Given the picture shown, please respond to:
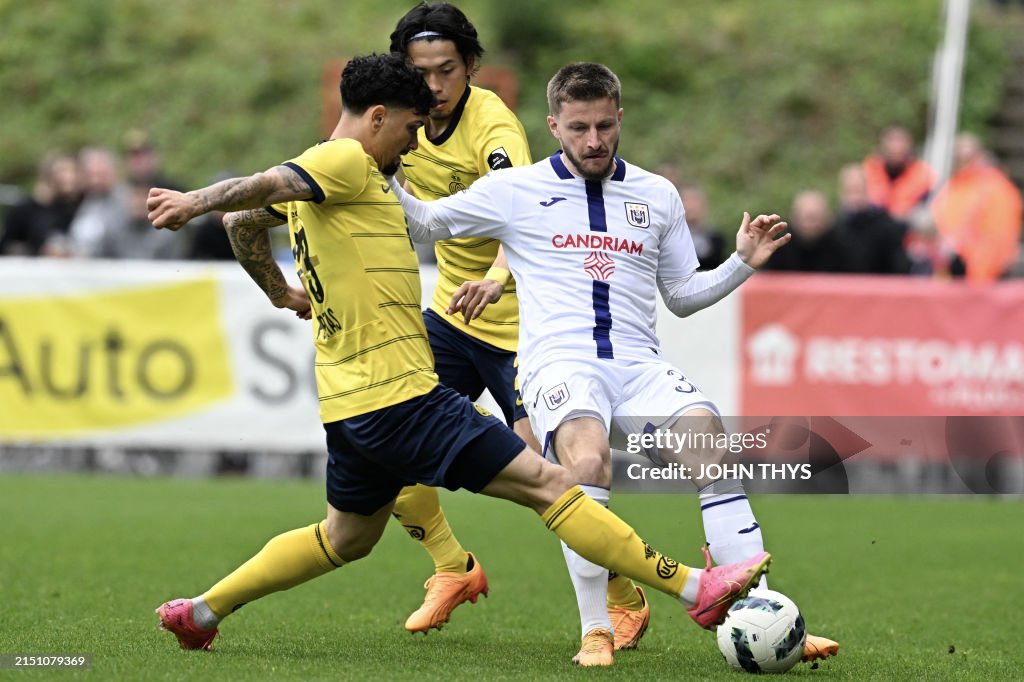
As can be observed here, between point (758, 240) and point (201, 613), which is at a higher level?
point (758, 240)

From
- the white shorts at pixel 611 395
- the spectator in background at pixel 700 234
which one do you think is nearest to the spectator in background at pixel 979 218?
the spectator in background at pixel 700 234

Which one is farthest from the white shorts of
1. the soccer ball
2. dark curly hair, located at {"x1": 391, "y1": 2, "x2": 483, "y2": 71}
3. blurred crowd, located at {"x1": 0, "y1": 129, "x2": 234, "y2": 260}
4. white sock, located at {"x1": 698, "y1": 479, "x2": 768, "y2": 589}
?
blurred crowd, located at {"x1": 0, "y1": 129, "x2": 234, "y2": 260}

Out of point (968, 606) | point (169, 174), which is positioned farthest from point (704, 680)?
point (169, 174)

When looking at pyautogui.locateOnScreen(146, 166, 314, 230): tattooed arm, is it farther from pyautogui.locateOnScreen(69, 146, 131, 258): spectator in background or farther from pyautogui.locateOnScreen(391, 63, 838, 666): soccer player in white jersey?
pyautogui.locateOnScreen(69, 146, 131, 258): spectator in background

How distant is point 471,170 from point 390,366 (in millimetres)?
1646

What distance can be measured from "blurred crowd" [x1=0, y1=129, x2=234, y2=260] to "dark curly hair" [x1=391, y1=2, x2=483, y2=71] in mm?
8020

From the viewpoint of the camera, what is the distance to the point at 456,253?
24.0 ft

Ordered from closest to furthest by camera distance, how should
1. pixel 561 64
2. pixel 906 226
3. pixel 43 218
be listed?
pixel 906 226 → pixel 43 218 → pixel 561 64

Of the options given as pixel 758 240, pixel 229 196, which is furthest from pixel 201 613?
pixel 758 240

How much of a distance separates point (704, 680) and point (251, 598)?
5.90 ft

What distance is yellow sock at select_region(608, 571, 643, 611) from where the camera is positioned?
695 cm

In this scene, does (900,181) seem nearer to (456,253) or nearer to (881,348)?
(881,348)

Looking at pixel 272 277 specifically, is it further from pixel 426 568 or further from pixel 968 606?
pixel 968 606

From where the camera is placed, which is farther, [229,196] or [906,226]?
[906,226]
